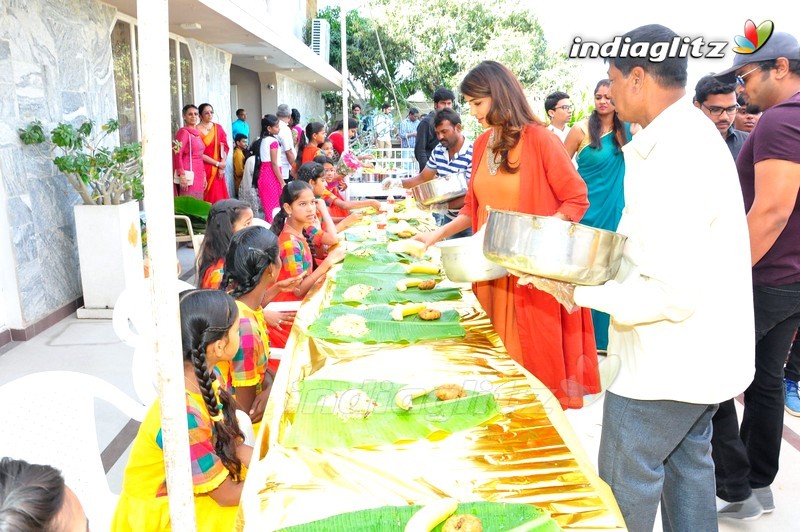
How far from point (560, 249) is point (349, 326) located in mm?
916

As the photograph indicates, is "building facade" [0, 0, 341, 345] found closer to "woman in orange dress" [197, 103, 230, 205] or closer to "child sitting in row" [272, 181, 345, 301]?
"woman in orange dress" [197, 103, 230, 205]

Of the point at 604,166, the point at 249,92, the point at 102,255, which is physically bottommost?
the point at 102,255

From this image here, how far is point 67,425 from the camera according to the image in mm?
1602

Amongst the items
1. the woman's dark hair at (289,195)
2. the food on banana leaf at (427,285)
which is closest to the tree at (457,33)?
the woman's dark hair at (289,195)

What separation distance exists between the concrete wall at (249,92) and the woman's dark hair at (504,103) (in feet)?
41.8

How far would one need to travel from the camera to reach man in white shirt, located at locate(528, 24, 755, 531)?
1257 millimetres

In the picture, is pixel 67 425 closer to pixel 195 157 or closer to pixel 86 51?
pixel 86 51

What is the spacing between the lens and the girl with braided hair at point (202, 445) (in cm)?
145

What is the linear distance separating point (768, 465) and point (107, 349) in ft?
11.6

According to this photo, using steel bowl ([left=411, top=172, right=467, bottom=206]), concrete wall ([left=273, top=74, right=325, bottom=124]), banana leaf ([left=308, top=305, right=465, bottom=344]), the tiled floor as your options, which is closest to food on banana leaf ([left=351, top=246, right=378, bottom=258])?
steel bowl ([left=411, top=172, right=467, bottom=206])

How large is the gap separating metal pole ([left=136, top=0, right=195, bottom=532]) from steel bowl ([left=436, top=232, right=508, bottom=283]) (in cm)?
118

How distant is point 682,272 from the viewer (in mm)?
1242

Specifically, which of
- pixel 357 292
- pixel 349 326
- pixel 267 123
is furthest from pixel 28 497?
pixel 267 123

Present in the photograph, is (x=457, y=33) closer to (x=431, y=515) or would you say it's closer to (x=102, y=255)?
(x=102, y=255)
